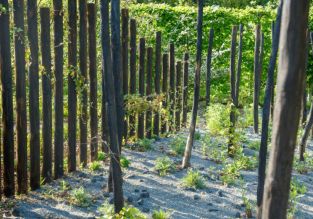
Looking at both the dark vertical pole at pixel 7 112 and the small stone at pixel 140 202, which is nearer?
the dark vertical pole at pixel 7 112

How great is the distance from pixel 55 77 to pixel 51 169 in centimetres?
93

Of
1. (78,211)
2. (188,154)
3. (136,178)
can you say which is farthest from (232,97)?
(78,211)

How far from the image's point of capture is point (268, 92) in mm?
4570

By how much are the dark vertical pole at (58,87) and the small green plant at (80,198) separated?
64 centimetres

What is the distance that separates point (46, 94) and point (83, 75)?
0.73 m

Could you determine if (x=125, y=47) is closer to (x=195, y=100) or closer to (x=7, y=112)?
(x=195, y=100)

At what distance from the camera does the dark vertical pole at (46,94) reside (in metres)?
5.60

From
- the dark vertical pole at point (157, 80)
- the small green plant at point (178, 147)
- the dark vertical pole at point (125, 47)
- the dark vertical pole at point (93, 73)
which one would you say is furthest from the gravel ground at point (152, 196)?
the dark vertical pole at point (157, 80)

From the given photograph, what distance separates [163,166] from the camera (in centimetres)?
636

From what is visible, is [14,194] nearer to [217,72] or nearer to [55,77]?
[55,77]

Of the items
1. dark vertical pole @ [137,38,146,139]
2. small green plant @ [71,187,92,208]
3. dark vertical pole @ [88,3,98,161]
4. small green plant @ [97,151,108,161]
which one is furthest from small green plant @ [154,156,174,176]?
dark vertical pole @ [137,38,146,139]

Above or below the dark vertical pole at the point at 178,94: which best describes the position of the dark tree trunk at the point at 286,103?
above

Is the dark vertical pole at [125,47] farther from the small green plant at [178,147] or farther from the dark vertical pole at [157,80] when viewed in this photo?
the dark vertical pole at [157,80]

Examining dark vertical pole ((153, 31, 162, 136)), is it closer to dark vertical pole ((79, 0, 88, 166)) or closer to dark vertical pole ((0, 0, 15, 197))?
dark vertical pole ((79, 0, 88, 166))
